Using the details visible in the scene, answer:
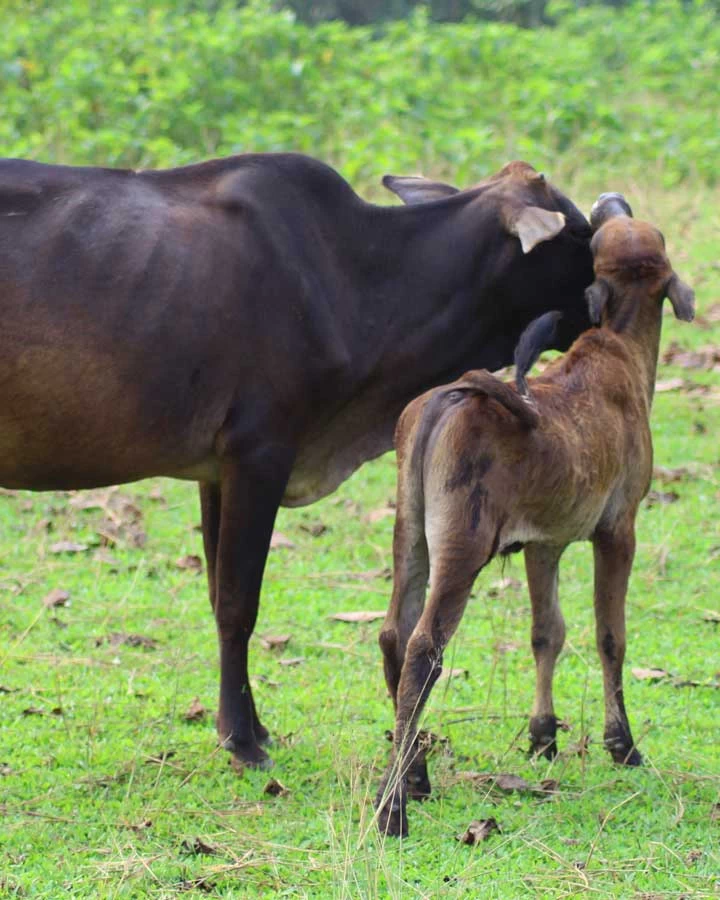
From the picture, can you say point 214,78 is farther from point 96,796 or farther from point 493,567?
point 96,796

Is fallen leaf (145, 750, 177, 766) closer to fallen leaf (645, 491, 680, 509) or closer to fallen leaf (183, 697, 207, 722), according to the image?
fallen leaf (183, 697, 207, 722)

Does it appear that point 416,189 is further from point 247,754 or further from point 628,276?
point 247,754

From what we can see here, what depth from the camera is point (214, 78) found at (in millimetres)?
15773

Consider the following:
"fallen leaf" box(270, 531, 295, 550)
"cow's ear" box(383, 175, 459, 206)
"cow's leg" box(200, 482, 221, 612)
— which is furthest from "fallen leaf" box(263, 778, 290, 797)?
"fallen leaf" box(270, 531, 295, 550)

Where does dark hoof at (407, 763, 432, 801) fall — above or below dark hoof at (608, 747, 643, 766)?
above

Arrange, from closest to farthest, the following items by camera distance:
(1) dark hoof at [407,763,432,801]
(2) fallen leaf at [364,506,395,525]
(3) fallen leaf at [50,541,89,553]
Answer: (1) dark hoof at [407,763,432,801] < (3) fallen leaf at [50,541,89,553] < (2) fallen leaf at [364,506,395,525]

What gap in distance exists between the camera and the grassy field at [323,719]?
4.30m

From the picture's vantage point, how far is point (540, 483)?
4664 mm

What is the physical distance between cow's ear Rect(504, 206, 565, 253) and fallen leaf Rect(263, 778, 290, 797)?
77.3 inches

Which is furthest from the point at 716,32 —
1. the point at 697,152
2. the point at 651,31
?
the point at 697,152

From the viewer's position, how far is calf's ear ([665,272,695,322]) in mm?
5145

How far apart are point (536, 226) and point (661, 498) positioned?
3.06 m

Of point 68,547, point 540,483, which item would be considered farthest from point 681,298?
point 68,547

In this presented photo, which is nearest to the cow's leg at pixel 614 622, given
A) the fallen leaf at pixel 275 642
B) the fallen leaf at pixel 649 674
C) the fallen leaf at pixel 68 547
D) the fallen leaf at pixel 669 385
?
the fallen leaf at pixel 649 674
